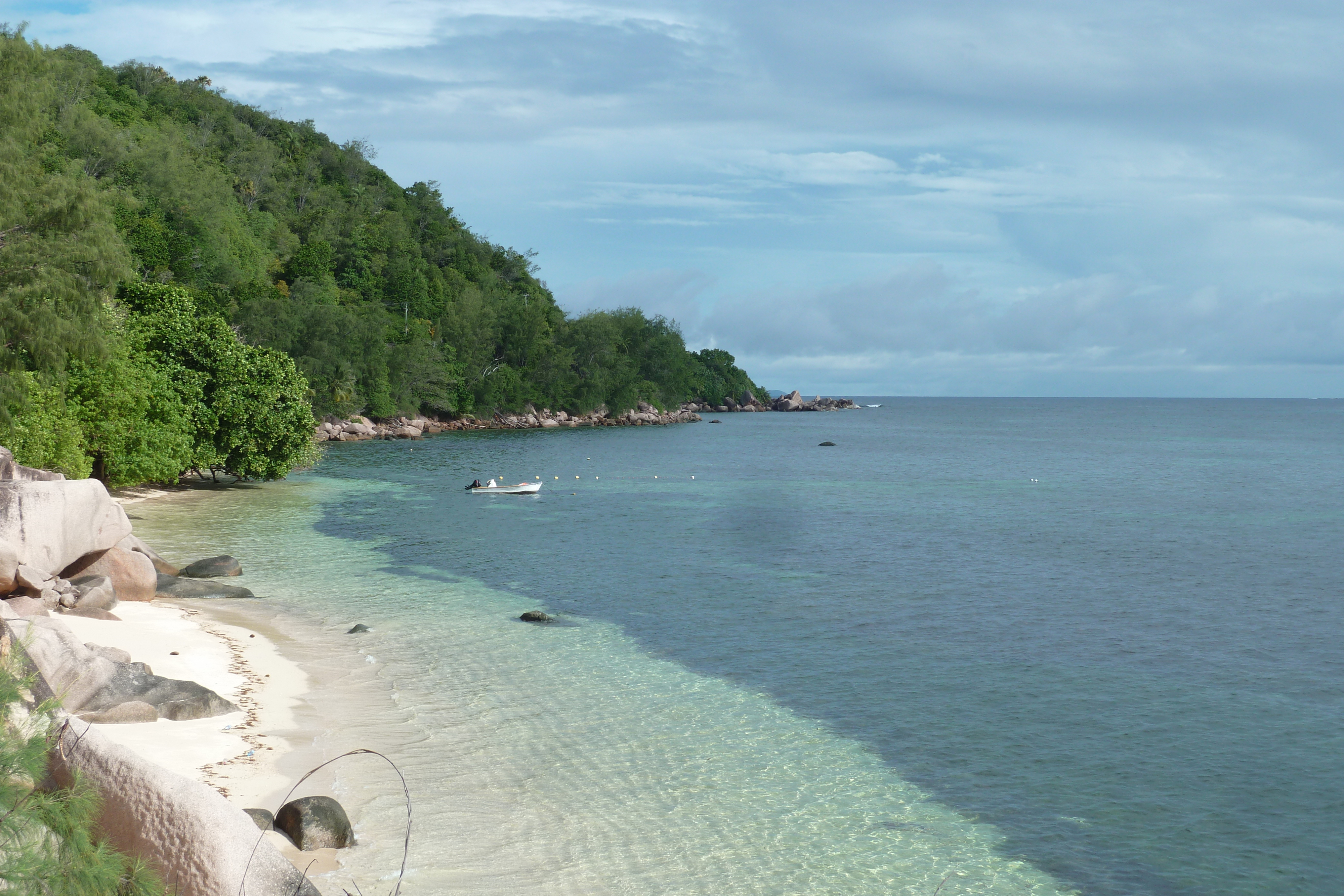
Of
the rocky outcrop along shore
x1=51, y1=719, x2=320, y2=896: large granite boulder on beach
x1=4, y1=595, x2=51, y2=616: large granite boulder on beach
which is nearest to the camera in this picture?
x1=51, y1=719, x2=320, y2=896: large granite boulder on beach

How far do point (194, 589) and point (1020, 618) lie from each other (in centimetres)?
2079

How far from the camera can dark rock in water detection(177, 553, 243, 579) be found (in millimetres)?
26594

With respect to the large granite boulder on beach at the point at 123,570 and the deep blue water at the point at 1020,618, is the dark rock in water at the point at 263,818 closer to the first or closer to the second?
the deep blue water at the point at 1020,618

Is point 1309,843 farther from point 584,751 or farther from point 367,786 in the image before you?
point 367,786

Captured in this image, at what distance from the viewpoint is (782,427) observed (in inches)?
5733

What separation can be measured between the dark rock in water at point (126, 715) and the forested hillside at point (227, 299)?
19602 millimetres

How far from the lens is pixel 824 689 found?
750 inches

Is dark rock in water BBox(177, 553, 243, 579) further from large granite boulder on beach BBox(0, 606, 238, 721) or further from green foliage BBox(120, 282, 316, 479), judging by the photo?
green foliage BBox(120, 282, 316, 479)

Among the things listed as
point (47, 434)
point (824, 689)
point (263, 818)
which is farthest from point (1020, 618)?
point (47, 434)

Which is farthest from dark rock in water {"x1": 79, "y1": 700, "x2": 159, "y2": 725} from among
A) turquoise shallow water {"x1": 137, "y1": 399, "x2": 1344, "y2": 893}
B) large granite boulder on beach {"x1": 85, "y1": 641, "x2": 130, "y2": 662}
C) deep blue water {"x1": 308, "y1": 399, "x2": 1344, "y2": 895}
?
deep blue water {"x1": 308, "y1": 399, "x2": 1344, "y2": 895}

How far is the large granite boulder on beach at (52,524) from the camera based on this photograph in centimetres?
1898

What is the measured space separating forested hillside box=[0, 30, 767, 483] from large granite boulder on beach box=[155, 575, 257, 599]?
9.61 m

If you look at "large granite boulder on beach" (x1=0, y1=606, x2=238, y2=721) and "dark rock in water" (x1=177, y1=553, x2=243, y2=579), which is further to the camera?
"dark rock in water" (x1=177, y1=553, x2=243, y2=579)

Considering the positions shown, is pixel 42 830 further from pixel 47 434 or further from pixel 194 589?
pixel 47 434
